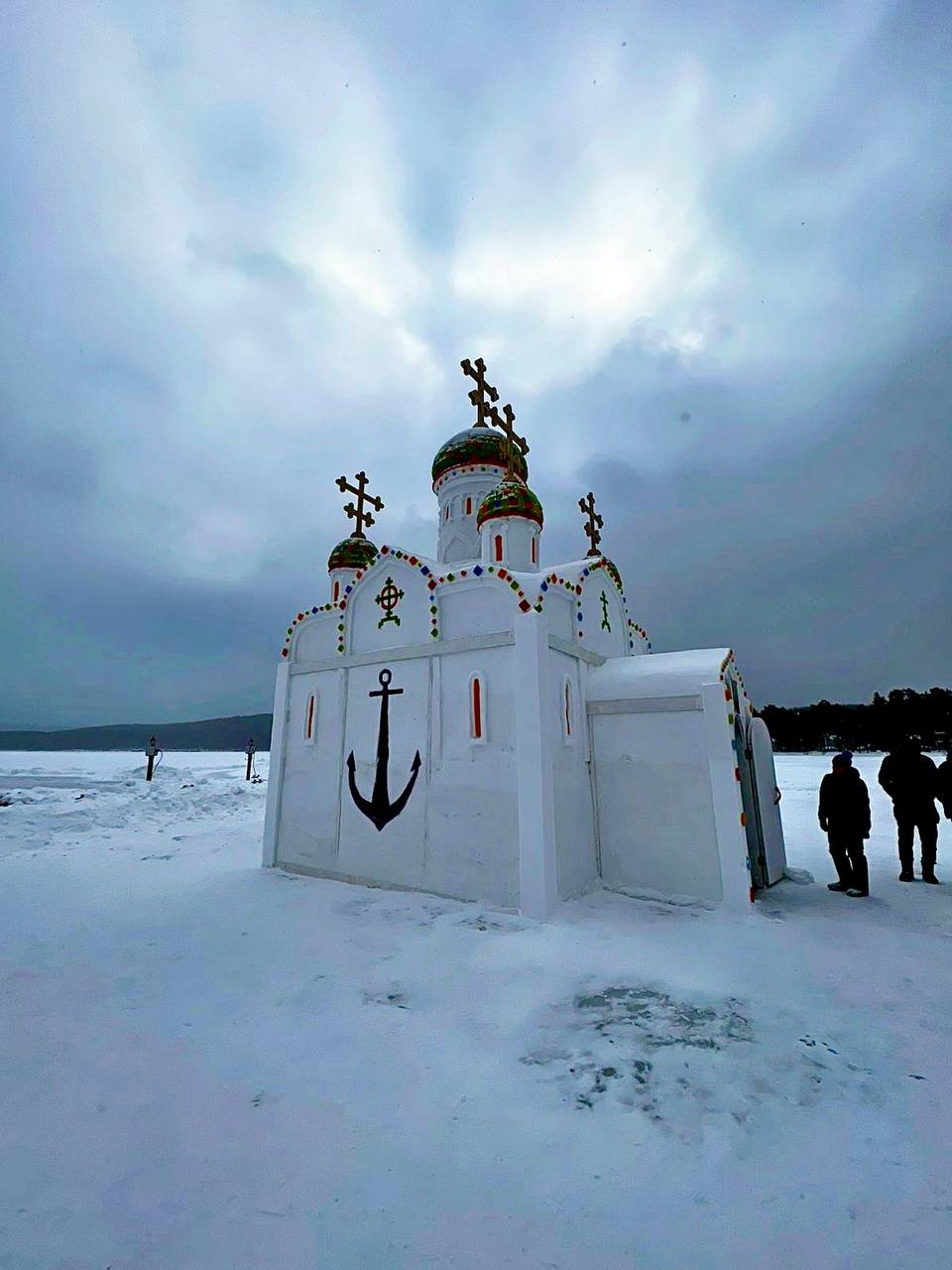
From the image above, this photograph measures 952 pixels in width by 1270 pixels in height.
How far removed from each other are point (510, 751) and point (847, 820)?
417cm

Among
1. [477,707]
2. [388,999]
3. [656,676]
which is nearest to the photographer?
[388,999]

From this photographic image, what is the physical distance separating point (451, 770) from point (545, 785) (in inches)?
52.3

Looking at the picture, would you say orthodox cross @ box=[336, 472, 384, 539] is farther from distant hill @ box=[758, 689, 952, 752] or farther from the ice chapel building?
distant hill @ box=[758, 689, 952, 752]

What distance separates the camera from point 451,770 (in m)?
7.12

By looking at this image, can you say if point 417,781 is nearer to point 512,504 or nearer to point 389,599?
point 389,599

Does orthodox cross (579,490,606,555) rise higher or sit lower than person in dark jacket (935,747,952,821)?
higher

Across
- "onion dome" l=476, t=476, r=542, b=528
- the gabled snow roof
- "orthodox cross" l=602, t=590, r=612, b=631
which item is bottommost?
the gabled snow roof

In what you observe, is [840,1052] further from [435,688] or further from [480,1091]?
[435,688]

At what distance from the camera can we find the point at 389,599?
8.50 metres

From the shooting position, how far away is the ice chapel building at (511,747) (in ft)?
21.6

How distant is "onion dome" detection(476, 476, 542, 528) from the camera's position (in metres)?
8.98

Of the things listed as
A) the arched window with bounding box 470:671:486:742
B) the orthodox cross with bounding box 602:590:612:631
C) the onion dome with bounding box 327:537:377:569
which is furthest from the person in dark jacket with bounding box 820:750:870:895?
the onion dome with bounding box 327:537:377:569

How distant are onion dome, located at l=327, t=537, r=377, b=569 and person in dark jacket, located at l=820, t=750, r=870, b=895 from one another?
8777mm

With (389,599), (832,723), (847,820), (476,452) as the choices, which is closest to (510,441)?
(476,452)
